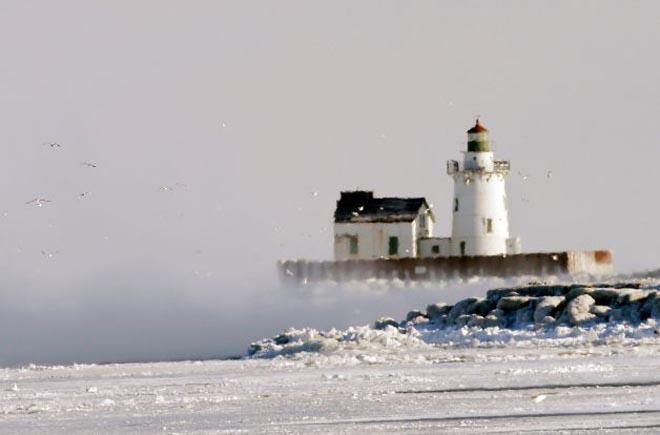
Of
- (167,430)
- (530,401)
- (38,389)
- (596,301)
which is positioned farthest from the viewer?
(596,301)

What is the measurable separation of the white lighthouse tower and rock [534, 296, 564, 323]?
24840 millimetres

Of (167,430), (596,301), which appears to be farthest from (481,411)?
(596,301)

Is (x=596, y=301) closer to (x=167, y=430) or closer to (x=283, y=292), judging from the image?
(x=167, y=430)

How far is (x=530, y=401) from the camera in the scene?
15.5 meters

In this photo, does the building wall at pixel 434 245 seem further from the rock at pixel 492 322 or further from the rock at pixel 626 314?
the rock at pixel 626 314

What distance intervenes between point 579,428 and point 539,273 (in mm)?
42662

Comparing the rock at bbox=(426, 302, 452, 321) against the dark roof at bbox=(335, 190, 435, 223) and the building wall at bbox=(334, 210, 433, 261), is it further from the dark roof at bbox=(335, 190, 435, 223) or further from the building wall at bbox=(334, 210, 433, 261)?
the building wall at bbox=(334, 210, 433, 261)

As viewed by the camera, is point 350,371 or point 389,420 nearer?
point 389,420

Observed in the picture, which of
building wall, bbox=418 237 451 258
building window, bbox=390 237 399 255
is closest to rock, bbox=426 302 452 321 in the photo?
building window, bbox=390 237 399 255

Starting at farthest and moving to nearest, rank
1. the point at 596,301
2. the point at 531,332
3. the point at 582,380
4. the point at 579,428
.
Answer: the point at 596,301 < the point at 531,332 < the point at 582,380 < the point at 579,428

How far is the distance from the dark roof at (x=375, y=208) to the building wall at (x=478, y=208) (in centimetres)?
159

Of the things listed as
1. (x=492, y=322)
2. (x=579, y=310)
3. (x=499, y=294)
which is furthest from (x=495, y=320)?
(x=499, y=294)

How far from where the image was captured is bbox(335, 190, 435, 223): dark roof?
56.2 meters

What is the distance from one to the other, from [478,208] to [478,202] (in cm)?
22
